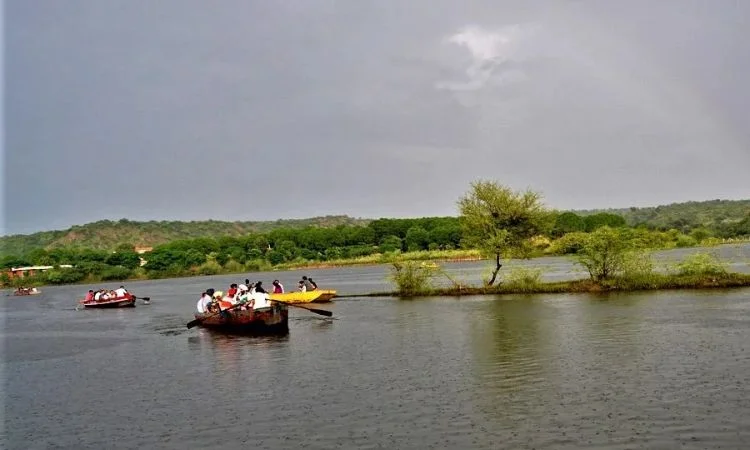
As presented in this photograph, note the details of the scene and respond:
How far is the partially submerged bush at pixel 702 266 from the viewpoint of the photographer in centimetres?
4100

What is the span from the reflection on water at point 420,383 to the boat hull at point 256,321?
0.86m

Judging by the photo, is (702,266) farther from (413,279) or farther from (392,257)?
(392,257)

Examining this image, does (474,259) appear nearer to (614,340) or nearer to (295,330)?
(295,330)

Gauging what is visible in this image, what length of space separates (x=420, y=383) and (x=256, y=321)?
15061mm

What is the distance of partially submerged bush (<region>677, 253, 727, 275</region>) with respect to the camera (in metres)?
41.0

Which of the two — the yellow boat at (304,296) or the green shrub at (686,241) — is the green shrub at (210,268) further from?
the yellow boat at (304,296)

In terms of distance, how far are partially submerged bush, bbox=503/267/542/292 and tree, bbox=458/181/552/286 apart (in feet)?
3.11

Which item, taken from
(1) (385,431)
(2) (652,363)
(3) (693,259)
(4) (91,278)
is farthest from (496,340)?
(4) (91,278)

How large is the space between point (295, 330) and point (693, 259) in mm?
22540

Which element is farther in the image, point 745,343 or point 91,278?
point 91,278

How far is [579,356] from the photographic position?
893 inches

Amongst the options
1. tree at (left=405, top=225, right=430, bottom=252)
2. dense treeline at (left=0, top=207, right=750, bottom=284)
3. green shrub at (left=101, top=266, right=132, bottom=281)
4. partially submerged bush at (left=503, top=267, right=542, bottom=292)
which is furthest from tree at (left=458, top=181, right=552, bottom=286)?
green shrub at (left=101, top=266, right=132, bottom=281)

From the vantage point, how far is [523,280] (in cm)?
4472

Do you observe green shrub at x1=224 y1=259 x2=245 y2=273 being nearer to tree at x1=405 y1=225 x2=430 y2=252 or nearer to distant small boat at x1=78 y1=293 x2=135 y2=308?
tree at x1=405 y1=225 x2=430 y2=252
